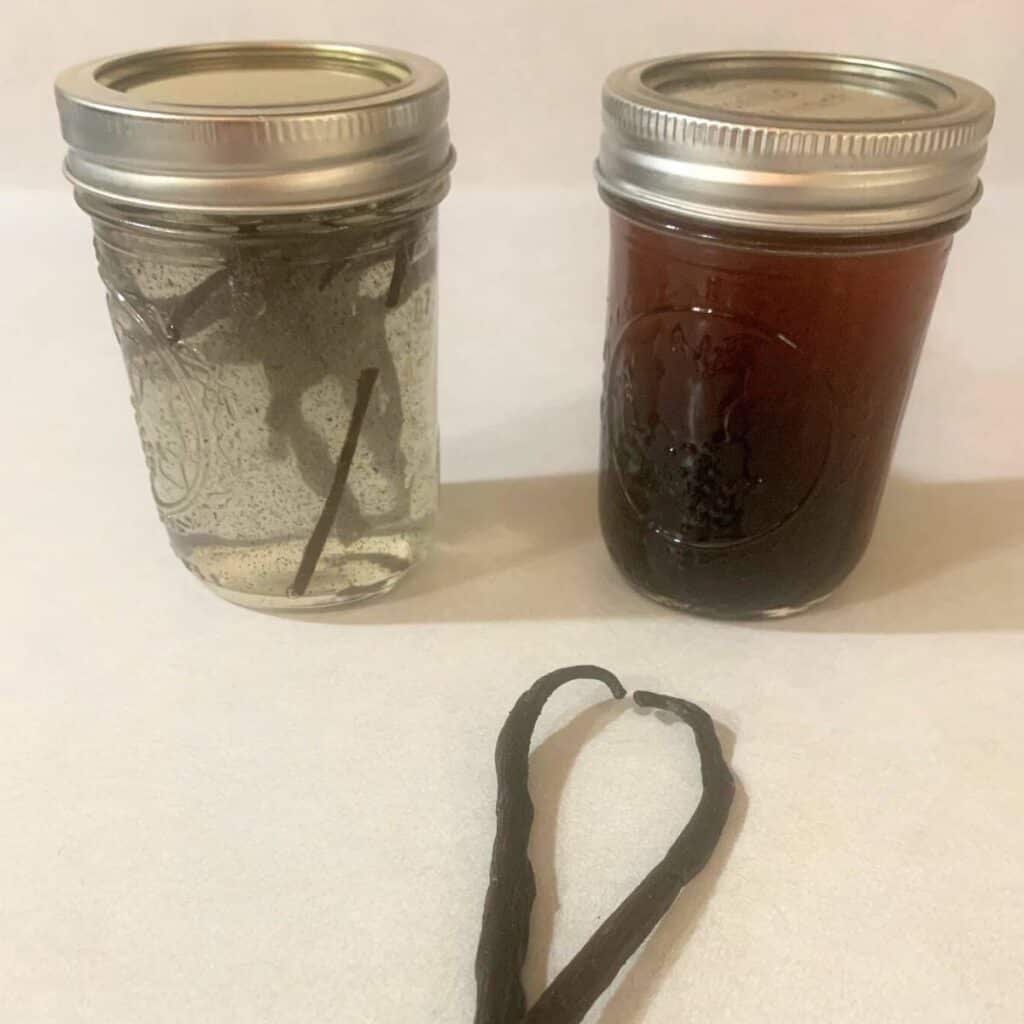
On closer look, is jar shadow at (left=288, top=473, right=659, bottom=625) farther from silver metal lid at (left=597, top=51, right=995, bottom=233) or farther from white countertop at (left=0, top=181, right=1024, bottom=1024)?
silver metal lid at (left=597, top=51, right=995, bottom=233)

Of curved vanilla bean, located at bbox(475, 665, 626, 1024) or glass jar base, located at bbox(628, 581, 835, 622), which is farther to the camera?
glass jar base, located at bbox(628, 581, 835, 622)

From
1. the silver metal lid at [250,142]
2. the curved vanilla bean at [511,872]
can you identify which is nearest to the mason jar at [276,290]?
the silver metal lid at [250,142]

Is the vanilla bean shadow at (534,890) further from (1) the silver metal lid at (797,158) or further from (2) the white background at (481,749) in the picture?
(1) the silver metal lid at (797,158)

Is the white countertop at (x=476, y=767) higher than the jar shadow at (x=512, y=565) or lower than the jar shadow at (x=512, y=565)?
higher

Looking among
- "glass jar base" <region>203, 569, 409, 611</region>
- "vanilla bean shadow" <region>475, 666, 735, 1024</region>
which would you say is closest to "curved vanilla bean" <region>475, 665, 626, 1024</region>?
"vanilla bean shadow" <region>475, 666, 735, 1024</region>

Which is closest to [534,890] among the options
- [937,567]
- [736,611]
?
[736,611]

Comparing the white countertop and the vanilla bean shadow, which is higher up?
the vanilla bean shadow
